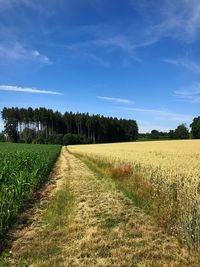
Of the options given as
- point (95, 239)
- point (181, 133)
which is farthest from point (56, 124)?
point (95, 239)

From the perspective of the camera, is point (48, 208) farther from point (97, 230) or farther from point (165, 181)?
point (165, 181)

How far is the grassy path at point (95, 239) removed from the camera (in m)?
7.00

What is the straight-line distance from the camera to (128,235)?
8.59 meters

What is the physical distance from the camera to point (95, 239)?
8188 millimetres

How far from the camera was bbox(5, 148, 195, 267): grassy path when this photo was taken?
700cm

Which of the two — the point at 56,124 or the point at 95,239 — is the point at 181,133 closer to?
the point at 56,124

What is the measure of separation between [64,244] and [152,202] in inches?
175

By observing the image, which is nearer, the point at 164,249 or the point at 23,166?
the point at 164,249

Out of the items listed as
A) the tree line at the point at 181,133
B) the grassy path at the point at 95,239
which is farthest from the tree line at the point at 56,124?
Answer: the grassy path at the point at 95,239

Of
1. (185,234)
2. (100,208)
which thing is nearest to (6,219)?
(100,208)

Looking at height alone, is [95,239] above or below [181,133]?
below

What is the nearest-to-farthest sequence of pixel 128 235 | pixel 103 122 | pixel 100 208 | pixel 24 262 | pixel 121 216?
pixel 24 262
pixel 128 235
pixel 121 216
pixel 100 208
pixel 103 122

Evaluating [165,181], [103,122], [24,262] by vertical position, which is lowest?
[24,262]

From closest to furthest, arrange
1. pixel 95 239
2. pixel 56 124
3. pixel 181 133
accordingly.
Result: 1. pixel 95 239
2. pixel 56 124
3. pixel 181 133
